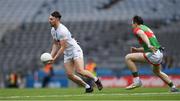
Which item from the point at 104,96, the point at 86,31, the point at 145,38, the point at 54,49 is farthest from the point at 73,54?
the point at 86,31

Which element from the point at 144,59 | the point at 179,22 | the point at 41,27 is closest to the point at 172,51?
the point at 179,22

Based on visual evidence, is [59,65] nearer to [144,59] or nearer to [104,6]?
[104,6]

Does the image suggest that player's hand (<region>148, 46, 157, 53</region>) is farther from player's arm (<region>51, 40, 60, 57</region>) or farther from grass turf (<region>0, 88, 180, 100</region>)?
player's arm (<region>51, 40, 60, 57</region>)

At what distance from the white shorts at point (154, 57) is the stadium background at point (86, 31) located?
1608 cm

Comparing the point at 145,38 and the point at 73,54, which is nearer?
the point at 145,38

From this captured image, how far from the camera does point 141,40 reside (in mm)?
16250

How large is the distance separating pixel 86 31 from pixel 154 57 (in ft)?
73.3

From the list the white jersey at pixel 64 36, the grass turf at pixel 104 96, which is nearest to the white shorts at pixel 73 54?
the white jersey at pixel 64 36

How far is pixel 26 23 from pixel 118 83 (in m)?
10.6

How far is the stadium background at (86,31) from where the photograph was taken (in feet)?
117

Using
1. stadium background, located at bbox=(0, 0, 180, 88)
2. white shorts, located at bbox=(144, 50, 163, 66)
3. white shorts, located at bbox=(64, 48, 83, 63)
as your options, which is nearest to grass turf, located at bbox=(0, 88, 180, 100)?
white shorts, located at bbox=(144, 50, 163, 66)

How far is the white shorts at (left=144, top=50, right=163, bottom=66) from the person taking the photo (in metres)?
16.1

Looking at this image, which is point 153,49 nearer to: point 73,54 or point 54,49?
point 73,54

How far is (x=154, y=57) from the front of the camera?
16.1 meters
